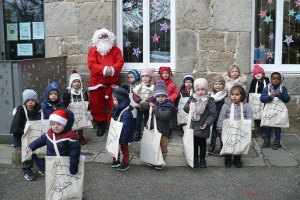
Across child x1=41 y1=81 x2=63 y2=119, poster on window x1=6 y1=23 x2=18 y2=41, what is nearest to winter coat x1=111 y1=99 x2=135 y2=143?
child x1=41 y1=81 x2=63 y2=119

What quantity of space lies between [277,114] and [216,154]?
1.08 metres

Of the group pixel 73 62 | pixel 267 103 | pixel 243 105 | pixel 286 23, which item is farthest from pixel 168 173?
pixel 286 23

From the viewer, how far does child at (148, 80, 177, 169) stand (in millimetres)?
5098

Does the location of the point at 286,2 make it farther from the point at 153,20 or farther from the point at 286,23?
the point at 153,20

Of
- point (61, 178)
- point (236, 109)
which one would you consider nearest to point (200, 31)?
point (236, 109)

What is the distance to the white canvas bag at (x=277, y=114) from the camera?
19.2ft

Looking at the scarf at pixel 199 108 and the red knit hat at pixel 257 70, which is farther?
the red knit hat at pixel 257 70

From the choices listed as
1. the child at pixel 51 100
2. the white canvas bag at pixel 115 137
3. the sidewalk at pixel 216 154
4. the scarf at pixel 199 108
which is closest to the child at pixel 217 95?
the sidewalk at pixel 216 154

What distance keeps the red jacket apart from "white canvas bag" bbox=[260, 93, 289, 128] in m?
2.56

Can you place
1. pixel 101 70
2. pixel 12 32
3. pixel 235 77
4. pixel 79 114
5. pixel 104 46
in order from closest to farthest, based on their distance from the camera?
pixel 79 114 < pixel 235 77 < pixel 101 70 < pixel 104 46 < pixel 12 32

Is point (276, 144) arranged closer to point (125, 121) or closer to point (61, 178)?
point (125, 121)

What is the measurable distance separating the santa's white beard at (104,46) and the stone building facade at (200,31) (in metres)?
0.39

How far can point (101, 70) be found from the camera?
261 inches

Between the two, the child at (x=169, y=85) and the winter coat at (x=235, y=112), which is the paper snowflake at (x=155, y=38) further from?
the winter coat at (x=235, y=112)
